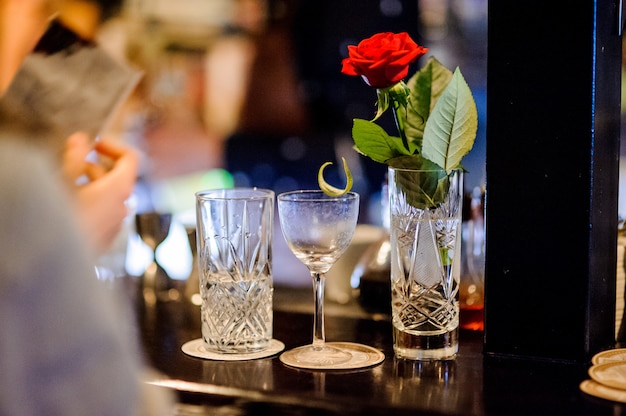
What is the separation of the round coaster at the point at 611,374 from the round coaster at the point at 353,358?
0.84 feet

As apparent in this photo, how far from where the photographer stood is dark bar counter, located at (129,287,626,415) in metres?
0.84

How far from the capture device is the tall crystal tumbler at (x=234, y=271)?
3.48 feet

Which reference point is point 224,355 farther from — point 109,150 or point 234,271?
point 109,150

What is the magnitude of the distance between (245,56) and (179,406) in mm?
2734

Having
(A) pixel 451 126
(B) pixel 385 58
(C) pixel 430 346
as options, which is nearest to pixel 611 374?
(C) pixel 430 346

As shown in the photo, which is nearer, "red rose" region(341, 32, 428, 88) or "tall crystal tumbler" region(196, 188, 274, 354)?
"red rose" region(341, 32, 428, 88)

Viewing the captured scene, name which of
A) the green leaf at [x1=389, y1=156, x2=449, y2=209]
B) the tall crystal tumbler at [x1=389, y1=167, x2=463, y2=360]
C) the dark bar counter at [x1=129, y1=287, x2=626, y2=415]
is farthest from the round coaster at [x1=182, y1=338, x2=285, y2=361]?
the green leaf at [x1=389, y1=156, x2=449, y2=209]

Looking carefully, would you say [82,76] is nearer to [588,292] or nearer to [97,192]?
[97,192]

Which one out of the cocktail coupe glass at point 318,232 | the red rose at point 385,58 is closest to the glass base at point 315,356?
the cocktail coupe glass at point 318,232

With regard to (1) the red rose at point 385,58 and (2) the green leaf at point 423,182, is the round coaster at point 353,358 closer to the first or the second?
(2) the green leaf at point 423,182

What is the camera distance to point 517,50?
3.28 ft

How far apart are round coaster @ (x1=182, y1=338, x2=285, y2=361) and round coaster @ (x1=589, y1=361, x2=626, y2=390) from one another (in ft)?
1.30

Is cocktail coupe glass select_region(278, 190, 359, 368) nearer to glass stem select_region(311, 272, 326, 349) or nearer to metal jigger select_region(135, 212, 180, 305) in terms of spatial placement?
glass stem select_region(311, 272, 326, 349)

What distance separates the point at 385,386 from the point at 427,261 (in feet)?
0.61
